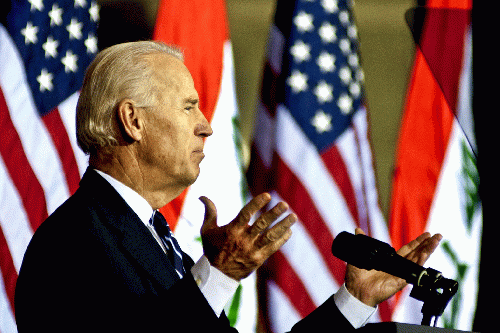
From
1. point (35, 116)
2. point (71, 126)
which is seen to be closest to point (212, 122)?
point (71, 126)

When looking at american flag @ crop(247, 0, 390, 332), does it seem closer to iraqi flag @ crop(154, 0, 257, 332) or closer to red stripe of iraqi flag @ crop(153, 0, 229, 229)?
iraqi flag @ crop(154, 0, 257, 332)

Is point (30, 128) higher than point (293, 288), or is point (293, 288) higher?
point (30, 128)

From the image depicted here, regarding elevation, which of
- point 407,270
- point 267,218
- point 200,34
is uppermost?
point 200,34

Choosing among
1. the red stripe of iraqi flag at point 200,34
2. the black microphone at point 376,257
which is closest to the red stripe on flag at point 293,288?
the red stripe of iraqi flag at point 200,34

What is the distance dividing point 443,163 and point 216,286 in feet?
7.15

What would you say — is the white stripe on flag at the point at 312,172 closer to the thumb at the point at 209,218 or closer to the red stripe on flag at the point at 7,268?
the red stripe on flag at the point at 7,268

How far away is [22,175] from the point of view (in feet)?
9.13

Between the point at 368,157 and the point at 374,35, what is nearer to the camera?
the point at 368,157

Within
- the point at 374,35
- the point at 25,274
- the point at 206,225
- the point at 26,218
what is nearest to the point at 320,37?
the point at 374,35

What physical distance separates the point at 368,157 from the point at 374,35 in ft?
3.00

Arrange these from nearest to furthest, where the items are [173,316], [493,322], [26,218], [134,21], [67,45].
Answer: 1. [173,316]
2. [26,218]
3. [67,45]
4. [493,322]
5. [134,21]

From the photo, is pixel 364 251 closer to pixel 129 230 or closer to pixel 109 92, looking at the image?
pixel 129 230

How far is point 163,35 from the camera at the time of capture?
3072mm

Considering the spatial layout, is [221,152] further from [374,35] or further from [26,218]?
[374,35]
